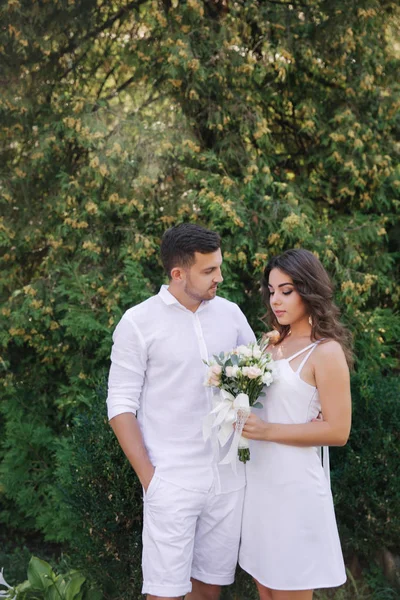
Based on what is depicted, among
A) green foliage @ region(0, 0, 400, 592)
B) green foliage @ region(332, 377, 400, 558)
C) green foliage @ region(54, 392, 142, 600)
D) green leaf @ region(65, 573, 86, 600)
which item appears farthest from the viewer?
green foliage @ region(0, 0, 400, 592)

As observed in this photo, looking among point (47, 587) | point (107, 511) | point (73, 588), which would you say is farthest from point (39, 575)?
point (107, 511)

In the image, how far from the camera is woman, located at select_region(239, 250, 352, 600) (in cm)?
286

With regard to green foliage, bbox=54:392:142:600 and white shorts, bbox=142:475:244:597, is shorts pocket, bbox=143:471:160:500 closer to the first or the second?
white shorts, bbox=142:475:244:597

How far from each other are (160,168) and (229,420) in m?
3.13

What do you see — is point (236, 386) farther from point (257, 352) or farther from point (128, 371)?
point (128, 371)

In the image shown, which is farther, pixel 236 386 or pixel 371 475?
pixel 371 475

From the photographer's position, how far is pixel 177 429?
3.12 m

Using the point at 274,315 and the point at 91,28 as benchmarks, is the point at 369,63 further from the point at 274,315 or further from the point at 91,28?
the point at 274,315

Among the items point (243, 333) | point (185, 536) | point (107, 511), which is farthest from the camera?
point (107, 511)

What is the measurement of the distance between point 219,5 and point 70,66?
1.39 metres

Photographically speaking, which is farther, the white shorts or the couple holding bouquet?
the white shorts

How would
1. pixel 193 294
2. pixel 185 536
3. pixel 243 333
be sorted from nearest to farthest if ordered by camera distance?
pixel 185 536 < pixel 193 294 < pixel 243 333

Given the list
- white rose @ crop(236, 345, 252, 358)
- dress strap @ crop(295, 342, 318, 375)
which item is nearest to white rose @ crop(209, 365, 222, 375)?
white rose @ crop(236, 345, 252, 358)

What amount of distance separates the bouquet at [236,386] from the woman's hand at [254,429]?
0.02 m
